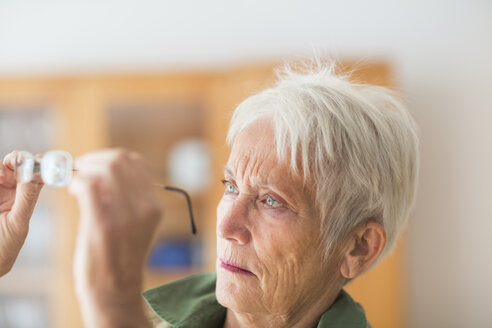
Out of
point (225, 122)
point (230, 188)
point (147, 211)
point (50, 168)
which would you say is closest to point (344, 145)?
point (230, 188)

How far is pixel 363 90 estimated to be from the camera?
0.87 m

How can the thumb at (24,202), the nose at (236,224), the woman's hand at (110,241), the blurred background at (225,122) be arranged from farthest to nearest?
1. the blurred background at (225,122)
2. the nose at (236,224)
3. the thumb at (24,202)
4. the woman's hand at (110,241)

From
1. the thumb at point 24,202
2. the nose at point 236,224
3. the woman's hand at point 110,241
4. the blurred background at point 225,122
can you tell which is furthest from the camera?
the blurred background at point 225,122

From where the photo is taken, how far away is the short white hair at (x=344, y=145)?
31.3 inches

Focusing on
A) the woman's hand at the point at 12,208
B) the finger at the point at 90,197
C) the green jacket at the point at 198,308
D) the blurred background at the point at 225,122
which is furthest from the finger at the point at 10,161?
the blurred background at the point at 225,122

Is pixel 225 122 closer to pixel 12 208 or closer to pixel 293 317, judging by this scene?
pixel 293 317

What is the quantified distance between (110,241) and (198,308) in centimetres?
38

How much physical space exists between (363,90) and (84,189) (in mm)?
513

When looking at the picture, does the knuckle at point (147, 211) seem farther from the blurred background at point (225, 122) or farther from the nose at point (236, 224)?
the blurred background at point (225, 122)

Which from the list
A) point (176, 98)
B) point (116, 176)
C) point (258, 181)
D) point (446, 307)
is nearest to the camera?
point (116, 176)

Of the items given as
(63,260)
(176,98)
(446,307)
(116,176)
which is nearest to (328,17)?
(176,98)

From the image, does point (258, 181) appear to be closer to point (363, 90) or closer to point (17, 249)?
point (363, 90)

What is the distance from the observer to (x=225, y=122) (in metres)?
2.38

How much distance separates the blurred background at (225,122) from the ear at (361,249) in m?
1.52
